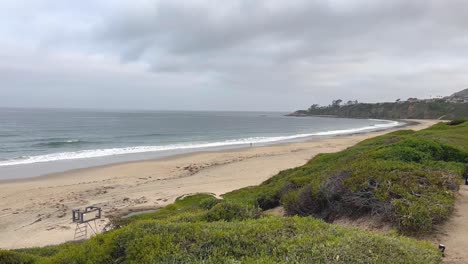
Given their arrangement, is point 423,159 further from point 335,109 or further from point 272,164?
point 335,109

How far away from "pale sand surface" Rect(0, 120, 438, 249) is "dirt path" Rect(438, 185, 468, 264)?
10.0 m

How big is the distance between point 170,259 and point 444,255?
12.5 feet

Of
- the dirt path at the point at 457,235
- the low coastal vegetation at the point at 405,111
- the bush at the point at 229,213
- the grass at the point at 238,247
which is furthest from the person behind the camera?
the low coastal vegetation at the point at 405,111

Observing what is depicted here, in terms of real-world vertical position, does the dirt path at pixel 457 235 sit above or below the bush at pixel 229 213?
below

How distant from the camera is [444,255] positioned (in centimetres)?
447

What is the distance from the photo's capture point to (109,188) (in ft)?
56.1

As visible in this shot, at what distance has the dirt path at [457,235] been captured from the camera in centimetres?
452

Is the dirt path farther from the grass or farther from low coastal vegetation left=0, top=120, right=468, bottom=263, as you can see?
the grass

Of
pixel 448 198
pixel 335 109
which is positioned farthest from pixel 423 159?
pixel 335 109

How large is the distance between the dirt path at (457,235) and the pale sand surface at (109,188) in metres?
10.0

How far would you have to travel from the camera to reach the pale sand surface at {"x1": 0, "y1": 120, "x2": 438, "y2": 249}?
36.7ft

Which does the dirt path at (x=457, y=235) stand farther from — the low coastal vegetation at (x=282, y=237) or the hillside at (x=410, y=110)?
the hillside at (x=410, y=110)

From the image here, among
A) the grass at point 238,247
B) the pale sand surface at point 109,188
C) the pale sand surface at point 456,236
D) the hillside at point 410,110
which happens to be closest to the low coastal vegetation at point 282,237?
the grass at point 238,247

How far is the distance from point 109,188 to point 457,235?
1578 centimetres
